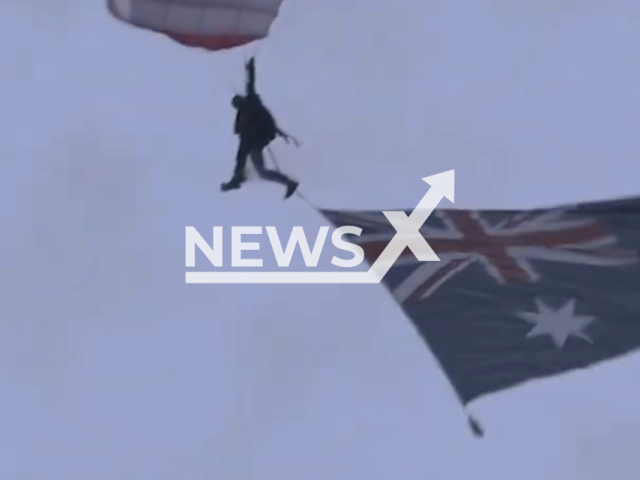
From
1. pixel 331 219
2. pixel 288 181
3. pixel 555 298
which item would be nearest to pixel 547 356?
pixel 555 298

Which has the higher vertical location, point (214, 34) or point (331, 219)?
point (214, 34)

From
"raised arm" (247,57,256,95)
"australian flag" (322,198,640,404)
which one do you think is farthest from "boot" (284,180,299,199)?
"australian flag" (322,198,640,404)

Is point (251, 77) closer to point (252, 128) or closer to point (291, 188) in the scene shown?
point (252, 128)

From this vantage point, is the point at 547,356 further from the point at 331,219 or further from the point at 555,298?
the point at 331,219

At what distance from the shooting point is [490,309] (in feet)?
90.6

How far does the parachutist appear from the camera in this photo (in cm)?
3145

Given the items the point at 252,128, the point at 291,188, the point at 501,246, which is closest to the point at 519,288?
the point at 501,246

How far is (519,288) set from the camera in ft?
91.0

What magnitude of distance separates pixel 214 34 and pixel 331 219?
382 centimetres

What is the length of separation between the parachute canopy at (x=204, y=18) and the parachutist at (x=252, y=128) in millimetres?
553

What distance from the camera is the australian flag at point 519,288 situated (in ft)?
89.5

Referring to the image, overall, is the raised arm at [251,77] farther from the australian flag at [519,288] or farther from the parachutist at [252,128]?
the australian flag at [519,288]

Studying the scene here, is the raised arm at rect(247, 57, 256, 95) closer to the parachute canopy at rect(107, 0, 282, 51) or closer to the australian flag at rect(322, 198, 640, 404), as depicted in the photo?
the parachute canopy at rect(107, 0, 282, 51)

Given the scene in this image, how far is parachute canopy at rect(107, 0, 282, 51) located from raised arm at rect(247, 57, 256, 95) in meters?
0.41
